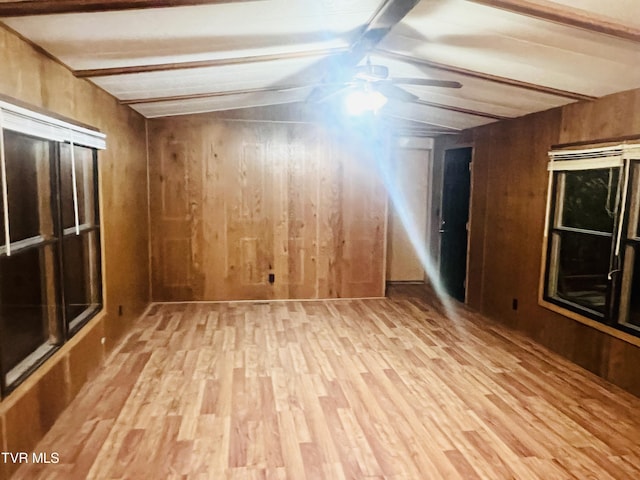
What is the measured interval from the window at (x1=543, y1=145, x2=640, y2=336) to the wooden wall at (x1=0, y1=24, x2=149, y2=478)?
12.7 feet

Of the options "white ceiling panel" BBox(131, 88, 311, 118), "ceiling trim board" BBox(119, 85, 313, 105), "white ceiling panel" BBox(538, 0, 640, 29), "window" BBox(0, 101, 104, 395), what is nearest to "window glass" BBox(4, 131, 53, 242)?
"window" BBox(0, 101, 104, 395)

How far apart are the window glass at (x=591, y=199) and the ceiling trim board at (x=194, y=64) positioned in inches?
91.1

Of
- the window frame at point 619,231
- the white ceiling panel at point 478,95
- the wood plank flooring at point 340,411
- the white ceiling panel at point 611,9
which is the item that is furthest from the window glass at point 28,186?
the window frame at point 619,231

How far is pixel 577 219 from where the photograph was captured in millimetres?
4098

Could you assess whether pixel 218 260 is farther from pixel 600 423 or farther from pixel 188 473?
pixel 600 423

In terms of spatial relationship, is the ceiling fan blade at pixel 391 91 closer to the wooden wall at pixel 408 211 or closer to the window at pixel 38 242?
the window at pixel 38 242

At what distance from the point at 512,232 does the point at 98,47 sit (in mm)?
4076

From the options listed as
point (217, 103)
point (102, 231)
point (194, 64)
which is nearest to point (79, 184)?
point (102, 231)

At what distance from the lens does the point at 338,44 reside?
3279mm

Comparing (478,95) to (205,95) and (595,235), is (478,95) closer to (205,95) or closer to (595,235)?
(595,235)

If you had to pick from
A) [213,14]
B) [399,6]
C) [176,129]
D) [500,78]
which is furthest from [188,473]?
[176,129]

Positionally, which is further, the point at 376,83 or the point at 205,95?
the point at 205,95

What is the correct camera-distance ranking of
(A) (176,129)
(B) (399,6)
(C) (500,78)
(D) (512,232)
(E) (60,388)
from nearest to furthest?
(B) (399,6) < (E) (60,388) < (C) (500,78) < (D) (512,232) < (A) (176,129)

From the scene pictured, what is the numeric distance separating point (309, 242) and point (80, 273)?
2.93m
